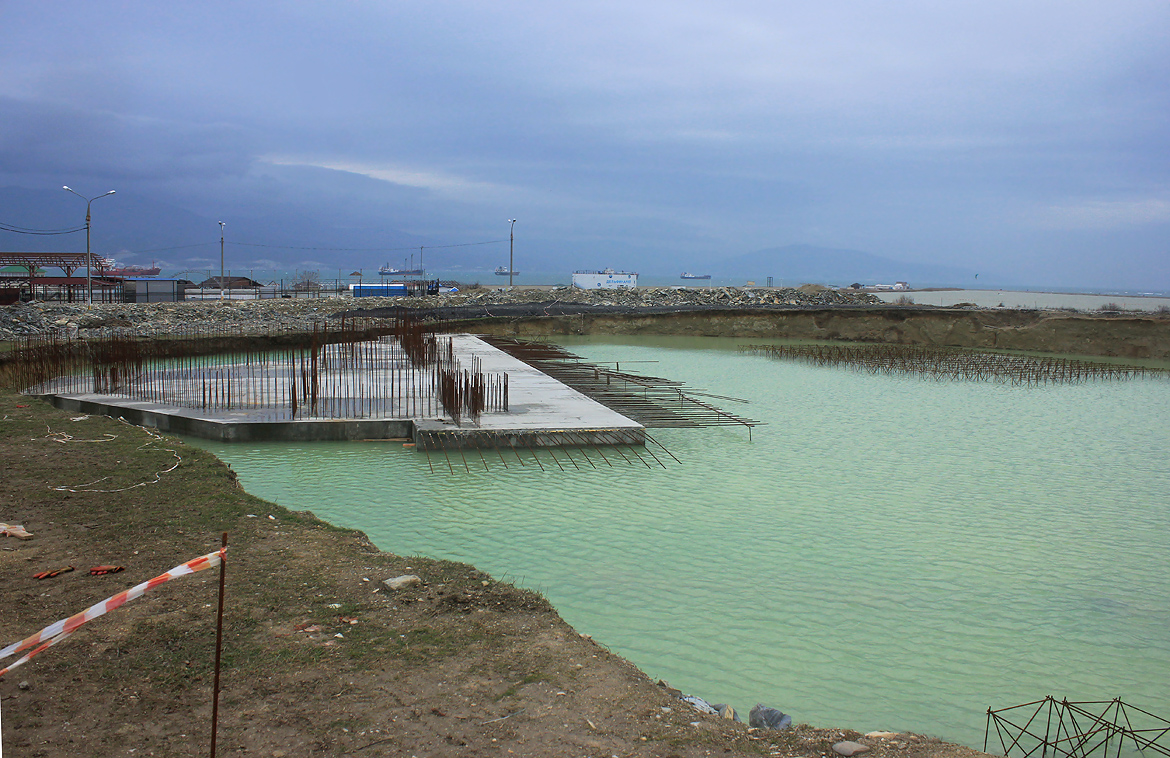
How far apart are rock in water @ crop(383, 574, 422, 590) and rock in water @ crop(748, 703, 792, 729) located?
2320mm

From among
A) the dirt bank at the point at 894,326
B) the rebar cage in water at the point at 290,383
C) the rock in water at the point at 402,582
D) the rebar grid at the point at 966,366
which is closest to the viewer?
the rock in water at the point at 402,582

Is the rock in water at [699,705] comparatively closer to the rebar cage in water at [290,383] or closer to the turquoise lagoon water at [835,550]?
the turquoise lagoon water at [835,550]

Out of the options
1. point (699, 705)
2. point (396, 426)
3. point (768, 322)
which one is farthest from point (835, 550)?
point (768, 322)

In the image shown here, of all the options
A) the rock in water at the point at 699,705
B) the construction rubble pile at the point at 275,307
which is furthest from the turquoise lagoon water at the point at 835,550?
the construction rubble pile at the point at 275,307

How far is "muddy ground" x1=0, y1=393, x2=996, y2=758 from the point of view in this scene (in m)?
3.28

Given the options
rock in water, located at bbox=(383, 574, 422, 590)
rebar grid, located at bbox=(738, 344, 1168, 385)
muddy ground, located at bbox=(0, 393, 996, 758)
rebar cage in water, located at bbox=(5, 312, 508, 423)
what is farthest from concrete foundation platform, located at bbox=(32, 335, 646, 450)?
rebar grid, located at bbox=(738, 344, 1168, 385)

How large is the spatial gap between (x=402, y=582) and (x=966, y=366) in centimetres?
2156

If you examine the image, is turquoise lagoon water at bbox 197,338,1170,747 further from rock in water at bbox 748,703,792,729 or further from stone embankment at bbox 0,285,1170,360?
stone embankment at bbox 0,285,1170,360

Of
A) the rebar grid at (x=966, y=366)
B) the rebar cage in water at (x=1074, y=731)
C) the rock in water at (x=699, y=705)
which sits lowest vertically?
the rebar cage in water at (x=1074, y=731)

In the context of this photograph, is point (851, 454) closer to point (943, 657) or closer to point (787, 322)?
point (943, 657)

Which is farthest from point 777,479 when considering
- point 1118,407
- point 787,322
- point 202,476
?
point 787,322

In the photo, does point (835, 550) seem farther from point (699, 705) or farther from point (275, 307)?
point (275, 307)

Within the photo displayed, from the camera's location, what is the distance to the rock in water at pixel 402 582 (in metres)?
4.98

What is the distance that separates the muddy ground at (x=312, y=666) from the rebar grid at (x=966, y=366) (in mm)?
18884
